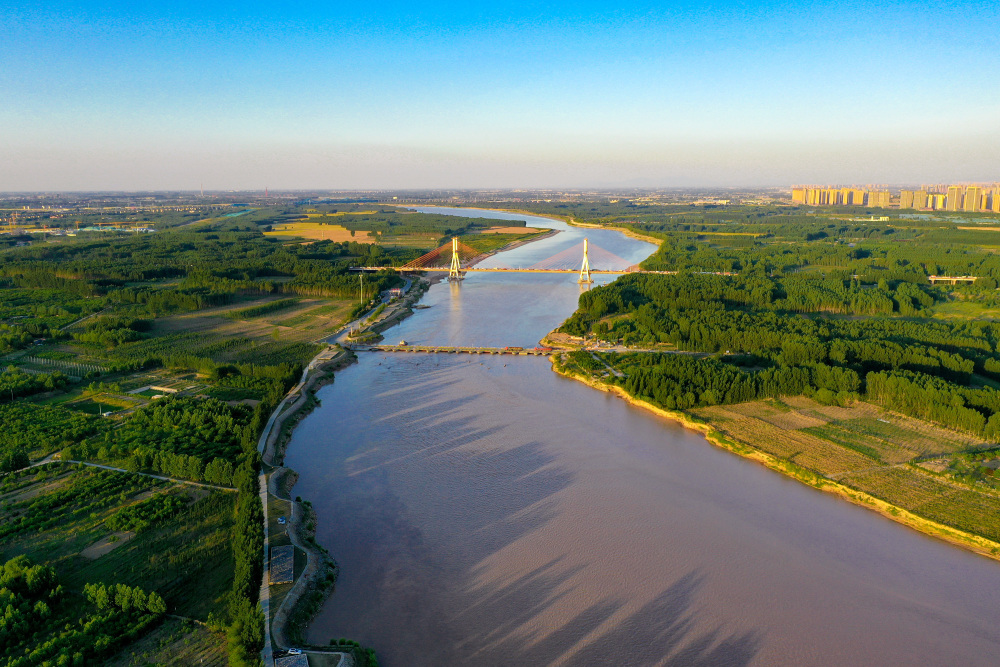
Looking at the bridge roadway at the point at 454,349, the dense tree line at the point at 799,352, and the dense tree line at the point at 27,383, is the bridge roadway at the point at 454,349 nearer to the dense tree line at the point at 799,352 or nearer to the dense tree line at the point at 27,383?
the dense tree line at the point at 799,352

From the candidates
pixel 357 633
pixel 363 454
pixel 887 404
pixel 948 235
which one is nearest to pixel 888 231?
pixel 948 235

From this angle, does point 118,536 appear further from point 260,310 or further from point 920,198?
point 920,198

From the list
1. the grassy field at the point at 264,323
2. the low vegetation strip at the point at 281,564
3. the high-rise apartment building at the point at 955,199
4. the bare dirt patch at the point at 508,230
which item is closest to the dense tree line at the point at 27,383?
the grassy field at the point at 264,323

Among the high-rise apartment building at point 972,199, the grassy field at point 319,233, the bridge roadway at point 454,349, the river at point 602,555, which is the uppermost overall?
the high-rise apartment building at point 972,199

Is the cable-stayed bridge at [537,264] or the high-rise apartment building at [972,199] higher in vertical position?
the high-rise apartment building at [972,199]

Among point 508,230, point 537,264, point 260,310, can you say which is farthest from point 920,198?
point 260,310

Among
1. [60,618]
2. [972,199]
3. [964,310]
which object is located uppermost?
[972,199]

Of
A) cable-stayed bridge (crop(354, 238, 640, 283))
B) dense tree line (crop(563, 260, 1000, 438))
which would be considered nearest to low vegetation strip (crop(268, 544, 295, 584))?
dense tree line (crop(563, 260, 1000, 438))

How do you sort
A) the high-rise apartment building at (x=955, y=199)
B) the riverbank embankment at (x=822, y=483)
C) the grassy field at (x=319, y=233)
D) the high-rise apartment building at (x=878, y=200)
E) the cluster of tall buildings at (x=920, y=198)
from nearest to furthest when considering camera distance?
the riverbank embankment at (x=822, y=483)
the grassy field at (x=319, y=233)
the cluster of tall buildings at (x=920, y=198)
the high-rise apartment building at (x=955, y=199)
the high-rise apartment building at (x=878, y=200)
